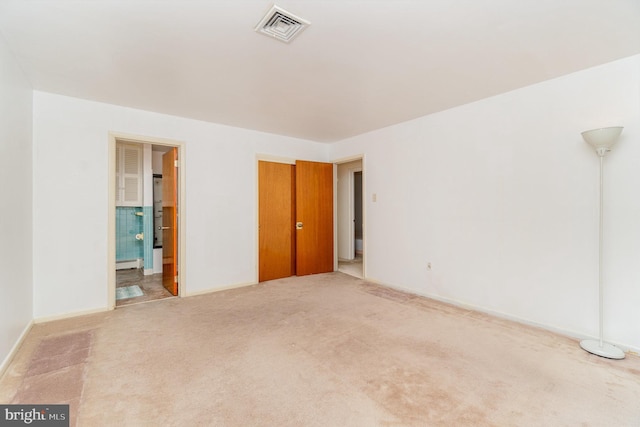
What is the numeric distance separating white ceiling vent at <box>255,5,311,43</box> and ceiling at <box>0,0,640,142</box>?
0.05 meters

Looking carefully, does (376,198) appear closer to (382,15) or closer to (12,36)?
(382,15)

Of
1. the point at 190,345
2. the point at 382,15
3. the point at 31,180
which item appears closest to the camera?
the point at 382,15

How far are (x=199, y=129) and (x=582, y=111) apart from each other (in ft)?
14.5

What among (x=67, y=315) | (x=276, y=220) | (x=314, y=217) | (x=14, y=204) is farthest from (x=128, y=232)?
(x=314, y=217)

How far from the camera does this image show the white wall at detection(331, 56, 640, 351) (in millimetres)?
2422

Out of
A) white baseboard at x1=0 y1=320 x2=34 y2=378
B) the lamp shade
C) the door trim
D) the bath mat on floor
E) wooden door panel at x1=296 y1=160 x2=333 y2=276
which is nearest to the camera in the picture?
white baseboard at x1=0 y1=320 x2=34 y2=378

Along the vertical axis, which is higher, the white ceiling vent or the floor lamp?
the white ceiling vent

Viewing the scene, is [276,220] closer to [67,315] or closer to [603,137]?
[67,315]

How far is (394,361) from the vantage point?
2.25 m

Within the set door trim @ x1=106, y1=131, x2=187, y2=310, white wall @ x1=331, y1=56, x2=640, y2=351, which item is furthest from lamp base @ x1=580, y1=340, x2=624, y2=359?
door trim @ x1=106, y1=131, x2=187, y2=310

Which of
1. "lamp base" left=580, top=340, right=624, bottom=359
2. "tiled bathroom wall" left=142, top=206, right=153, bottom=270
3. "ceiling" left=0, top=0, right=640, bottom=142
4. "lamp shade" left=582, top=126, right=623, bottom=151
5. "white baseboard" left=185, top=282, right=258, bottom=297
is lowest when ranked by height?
"lamp base" left=580, top=340, right=624, bottom=359

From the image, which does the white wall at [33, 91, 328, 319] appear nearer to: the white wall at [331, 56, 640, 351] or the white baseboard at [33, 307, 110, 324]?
the white baseboard at [33, 307, 110, 324]

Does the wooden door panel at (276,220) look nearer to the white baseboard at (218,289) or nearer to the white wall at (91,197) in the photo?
the white baseboard at (218,289)

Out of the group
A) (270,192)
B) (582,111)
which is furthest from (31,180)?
(582,111)
